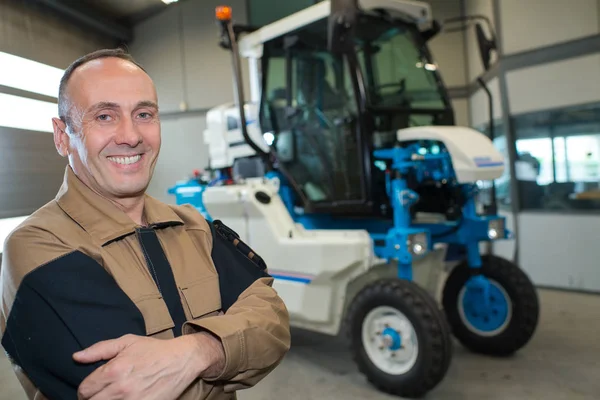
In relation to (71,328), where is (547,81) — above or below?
above

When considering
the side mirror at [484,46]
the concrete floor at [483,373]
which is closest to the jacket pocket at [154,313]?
the concrete floor at [483,373]

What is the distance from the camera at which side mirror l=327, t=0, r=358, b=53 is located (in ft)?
7.92

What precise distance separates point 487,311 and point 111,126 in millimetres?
3268

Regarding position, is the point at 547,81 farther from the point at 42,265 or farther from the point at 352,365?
the point at 42,265

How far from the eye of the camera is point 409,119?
3.43 m

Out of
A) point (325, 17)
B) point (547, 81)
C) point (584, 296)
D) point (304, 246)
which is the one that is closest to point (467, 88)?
point (547, 81)

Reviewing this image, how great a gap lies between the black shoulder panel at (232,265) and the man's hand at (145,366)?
259 millimetres

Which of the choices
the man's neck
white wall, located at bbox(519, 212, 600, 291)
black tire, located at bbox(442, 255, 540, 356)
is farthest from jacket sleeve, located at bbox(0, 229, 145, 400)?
white wall, located at bbox(519, 212, 600, 291)

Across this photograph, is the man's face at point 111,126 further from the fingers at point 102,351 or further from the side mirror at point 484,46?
the side mirror at point 484,46

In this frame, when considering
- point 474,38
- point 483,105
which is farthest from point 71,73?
point 474,38

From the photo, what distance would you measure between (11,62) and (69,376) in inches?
31.7

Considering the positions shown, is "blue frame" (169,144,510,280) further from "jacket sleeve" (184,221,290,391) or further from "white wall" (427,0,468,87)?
"white wall" (427,0,468,87)

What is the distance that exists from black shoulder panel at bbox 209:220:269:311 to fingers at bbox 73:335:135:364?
1.13 feet

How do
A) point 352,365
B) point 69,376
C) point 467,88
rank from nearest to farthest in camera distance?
point 69,376 → point 352,365 → point 467,88
